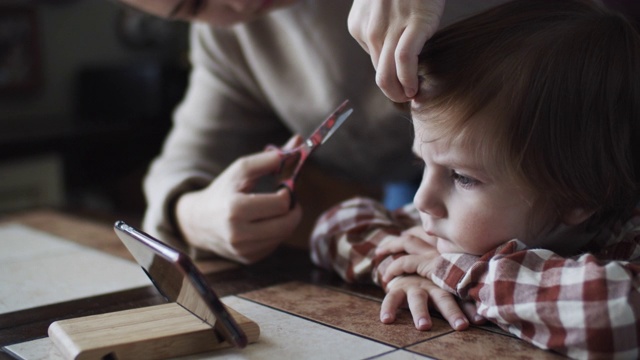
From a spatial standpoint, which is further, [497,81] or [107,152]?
[107,152]

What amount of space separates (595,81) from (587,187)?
0.11m

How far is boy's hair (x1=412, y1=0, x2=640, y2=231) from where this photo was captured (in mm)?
809

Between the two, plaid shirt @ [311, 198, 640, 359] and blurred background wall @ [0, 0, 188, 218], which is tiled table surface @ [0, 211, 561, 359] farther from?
blurred background wall @ [0, 0, 188, 218]

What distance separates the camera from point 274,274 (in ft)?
3.71

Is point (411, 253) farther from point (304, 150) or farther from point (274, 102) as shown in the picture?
point (274, 102)

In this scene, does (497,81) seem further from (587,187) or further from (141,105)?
(141,105)

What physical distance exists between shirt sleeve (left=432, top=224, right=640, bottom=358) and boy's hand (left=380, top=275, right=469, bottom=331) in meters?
0.02

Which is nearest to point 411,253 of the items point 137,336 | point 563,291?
point 563,291

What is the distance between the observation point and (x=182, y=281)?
2.52 ft

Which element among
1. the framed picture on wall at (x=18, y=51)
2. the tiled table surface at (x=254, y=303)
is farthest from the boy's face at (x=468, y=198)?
the framed picture on wall at (x=18, y=51)

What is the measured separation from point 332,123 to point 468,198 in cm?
26

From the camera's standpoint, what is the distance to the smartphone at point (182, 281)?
0.72 metres

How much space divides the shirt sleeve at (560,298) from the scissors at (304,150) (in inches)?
11.1

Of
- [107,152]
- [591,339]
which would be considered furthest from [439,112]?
[107,152]
